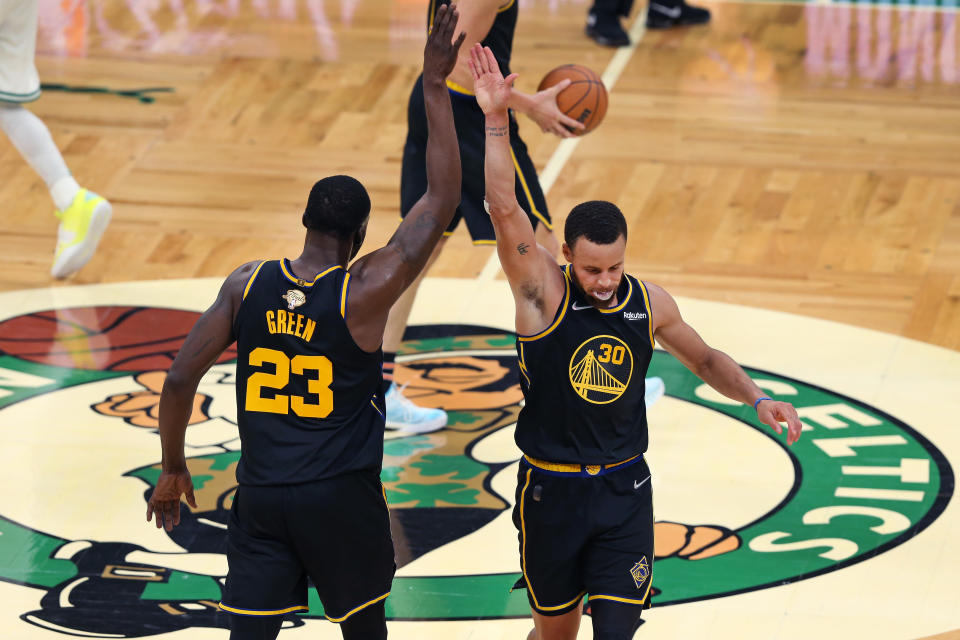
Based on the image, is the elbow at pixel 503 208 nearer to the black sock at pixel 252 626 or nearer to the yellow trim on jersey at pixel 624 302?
the yellow trim on jersey at pixel 624 302

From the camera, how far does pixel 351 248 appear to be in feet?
12.2

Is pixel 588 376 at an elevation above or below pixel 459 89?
above

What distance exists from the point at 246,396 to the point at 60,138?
6.04 metres

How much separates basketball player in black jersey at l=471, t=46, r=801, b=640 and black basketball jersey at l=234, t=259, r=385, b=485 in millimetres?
436

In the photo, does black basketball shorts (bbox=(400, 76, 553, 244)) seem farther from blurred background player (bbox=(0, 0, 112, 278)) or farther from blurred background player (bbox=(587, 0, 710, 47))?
blurred background player (bbox=(587, 0, 710, 47))

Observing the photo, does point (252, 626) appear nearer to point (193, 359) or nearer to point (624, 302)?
point (193, 359)

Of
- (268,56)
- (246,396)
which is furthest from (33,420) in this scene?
(268,56)

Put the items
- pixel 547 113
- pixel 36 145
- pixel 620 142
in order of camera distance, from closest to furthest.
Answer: pixel 547 113
pixel 36 145
pixel 620 142

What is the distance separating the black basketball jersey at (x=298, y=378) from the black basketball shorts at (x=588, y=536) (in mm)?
483

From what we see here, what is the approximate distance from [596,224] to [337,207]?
62cm

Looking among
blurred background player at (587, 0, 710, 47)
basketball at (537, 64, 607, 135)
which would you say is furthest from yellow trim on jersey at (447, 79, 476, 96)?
blurred background player at (587, 0, 710, 47)

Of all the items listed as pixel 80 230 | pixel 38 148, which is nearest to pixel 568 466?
pixel 80 230

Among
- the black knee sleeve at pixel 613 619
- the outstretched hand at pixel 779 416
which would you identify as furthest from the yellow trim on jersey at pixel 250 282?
the outstretched hand at pixel 779 416

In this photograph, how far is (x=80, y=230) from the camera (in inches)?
290
